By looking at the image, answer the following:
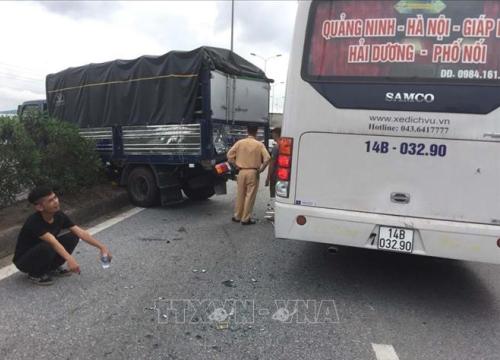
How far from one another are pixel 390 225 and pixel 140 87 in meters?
5.92

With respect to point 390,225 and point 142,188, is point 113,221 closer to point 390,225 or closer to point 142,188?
point 142,188

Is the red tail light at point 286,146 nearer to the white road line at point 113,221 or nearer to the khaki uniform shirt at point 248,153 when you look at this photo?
the khaki uniform shirt at point 248,153

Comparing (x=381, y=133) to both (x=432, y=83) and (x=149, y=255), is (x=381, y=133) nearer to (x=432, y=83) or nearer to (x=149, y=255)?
(x=432, y=83)

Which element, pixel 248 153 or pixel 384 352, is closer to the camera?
pixel 384 352

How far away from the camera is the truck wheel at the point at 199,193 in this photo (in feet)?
30.8

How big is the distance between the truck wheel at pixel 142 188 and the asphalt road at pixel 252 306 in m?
2.32

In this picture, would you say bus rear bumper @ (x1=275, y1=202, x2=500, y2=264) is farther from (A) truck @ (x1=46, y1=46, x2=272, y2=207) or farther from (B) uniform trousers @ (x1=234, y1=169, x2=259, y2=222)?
(A) truck @ (x1=46, y1=46, x2=272, y2=207)

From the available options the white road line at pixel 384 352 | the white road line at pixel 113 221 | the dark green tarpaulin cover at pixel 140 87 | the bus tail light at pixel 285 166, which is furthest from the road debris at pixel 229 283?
the dark green tarpaulin cover at pixel 140 87

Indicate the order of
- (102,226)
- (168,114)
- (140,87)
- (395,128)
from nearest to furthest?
1. (395,128)
2. (102,226)
3. (168,114)
4. (140,87)

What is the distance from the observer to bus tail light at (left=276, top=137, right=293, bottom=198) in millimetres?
4207

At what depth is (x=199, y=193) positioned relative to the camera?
943 centimetres

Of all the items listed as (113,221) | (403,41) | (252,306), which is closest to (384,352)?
(252,306)

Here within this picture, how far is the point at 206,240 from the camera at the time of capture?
20.5 feet

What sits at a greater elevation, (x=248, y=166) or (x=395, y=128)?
(x=395, y=128)
